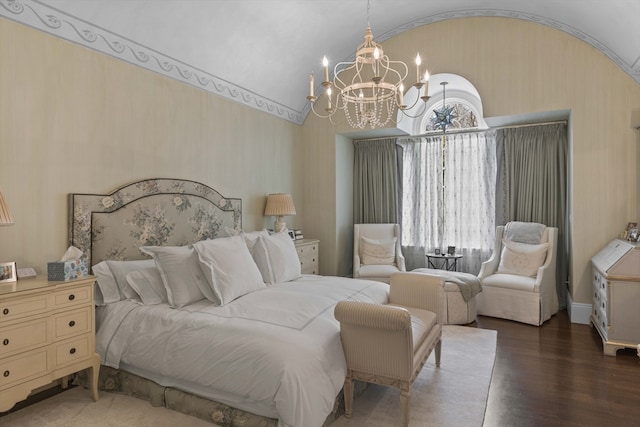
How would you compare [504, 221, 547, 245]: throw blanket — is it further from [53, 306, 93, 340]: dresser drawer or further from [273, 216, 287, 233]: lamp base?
[53, 306, 93, 340]: dresser drawer

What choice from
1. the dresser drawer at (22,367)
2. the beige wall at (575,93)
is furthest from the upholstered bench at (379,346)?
the beige wall at (575,93)

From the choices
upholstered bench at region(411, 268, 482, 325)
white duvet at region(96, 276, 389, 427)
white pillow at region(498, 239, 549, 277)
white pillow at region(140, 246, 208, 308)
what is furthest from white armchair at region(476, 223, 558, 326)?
white pillow at region(140, 246, 208, 308)

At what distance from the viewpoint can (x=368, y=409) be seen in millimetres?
2551

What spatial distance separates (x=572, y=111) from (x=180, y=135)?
4.32m

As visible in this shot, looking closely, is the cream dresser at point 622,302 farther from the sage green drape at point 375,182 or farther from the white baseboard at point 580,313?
the sage green drape at point 375,182

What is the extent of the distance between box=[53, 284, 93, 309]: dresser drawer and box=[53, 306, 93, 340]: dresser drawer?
52 millimetres

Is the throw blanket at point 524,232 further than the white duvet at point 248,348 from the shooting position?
Yes

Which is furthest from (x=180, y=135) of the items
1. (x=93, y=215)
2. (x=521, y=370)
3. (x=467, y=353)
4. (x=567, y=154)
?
(x=567, y=154)

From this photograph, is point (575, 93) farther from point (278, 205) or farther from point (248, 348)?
point (248, 348)

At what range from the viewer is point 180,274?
2.93m

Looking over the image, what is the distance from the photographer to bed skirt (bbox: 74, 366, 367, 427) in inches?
87.8

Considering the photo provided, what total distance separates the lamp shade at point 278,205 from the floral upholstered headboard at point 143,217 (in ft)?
2.25

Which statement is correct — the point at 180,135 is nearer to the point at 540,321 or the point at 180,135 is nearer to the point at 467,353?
the point at 467,353

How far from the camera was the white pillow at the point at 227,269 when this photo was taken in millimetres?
2877
